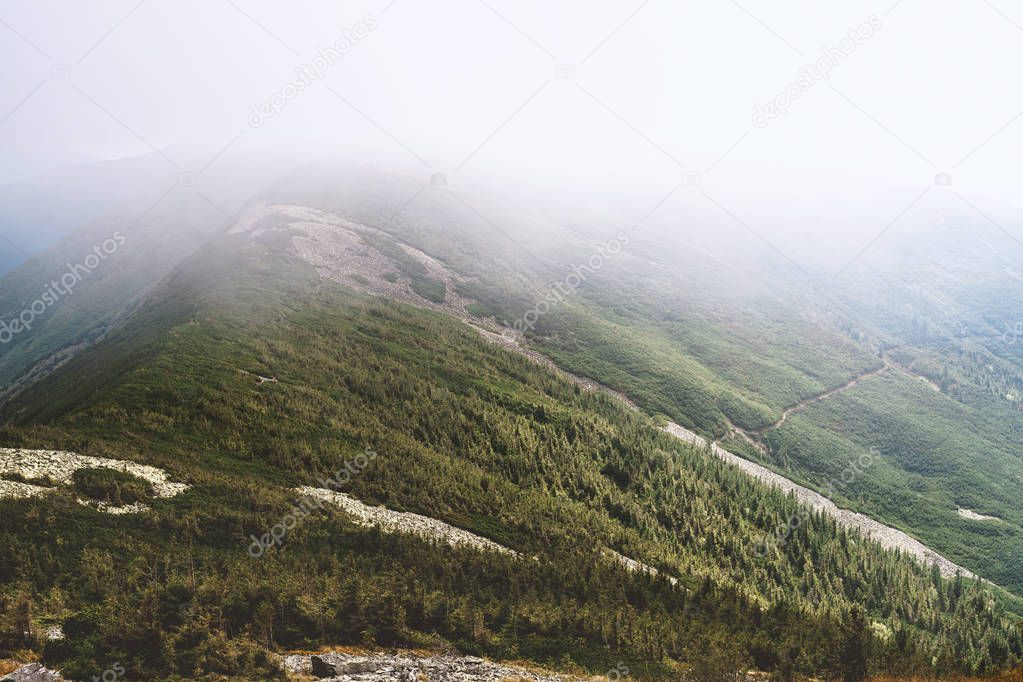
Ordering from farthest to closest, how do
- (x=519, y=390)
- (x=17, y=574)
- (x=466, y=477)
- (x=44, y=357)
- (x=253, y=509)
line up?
1. (x=44, y=357)
2. (x=519, y=390)
3. (x=466, y=477)
4. (x=253, y=509)
5. (x=17, y=574)

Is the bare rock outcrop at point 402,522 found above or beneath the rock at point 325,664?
above

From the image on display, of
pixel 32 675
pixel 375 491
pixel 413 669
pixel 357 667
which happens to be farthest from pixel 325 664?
pixel 375 491

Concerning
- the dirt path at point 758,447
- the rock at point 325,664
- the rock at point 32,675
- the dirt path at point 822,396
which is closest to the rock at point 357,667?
the rock at point 325,664


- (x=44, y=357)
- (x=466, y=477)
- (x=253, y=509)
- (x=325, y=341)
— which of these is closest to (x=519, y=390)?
(x=325, y=341)

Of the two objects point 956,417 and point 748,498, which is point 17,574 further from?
point 956,417

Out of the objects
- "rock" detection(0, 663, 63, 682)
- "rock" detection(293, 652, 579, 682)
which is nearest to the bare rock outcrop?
"rock" detection(293, 652, 579, 682)

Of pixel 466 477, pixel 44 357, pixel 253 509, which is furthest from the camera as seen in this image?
pixel 44 357

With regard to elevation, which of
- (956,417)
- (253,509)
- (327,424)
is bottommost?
(253,509)

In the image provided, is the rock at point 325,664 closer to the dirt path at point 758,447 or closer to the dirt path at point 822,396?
the dirt path at point 758,447

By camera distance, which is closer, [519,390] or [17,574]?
[17,574]
